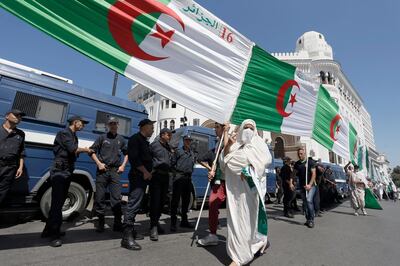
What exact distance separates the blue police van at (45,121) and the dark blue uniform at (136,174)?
2.31m

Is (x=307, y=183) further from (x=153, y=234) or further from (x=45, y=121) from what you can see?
(x=45, y=121)

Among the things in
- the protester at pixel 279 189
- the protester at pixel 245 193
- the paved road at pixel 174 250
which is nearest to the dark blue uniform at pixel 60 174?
the paved road at pixel 174 250

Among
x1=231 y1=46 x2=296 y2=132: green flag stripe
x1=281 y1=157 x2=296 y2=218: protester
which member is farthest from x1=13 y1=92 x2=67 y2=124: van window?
x1=281 y1=157 x2=296 y2=218: protester

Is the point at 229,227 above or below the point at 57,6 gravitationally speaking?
below

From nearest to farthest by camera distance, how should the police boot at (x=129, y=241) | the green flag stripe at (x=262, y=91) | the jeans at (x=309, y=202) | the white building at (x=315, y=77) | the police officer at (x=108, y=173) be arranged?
1. the police boot at (x=129, y=241)
2. the police officer at (x=108, y=173)
3. the green flag stripe at (x=262, y=91)
4. the jeans at (x=309, y=202)
5. the white building at (x=315, y=77)

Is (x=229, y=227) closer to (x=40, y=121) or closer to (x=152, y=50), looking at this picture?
(x=152, y=50)

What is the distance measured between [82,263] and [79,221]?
9.05 ft

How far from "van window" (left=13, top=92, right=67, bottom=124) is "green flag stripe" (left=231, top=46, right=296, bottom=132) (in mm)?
3904

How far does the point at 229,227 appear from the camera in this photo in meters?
3.30

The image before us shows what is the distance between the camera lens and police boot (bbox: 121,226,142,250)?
354 cm

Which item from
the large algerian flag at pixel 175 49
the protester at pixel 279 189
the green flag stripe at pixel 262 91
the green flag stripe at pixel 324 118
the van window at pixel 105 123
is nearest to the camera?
the large algerian flag at pixel 175 49

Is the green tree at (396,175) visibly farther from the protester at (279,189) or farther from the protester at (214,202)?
the protester at (214,202)

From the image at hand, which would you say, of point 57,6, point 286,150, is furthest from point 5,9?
point 286,150

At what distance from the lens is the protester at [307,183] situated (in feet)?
20.4
